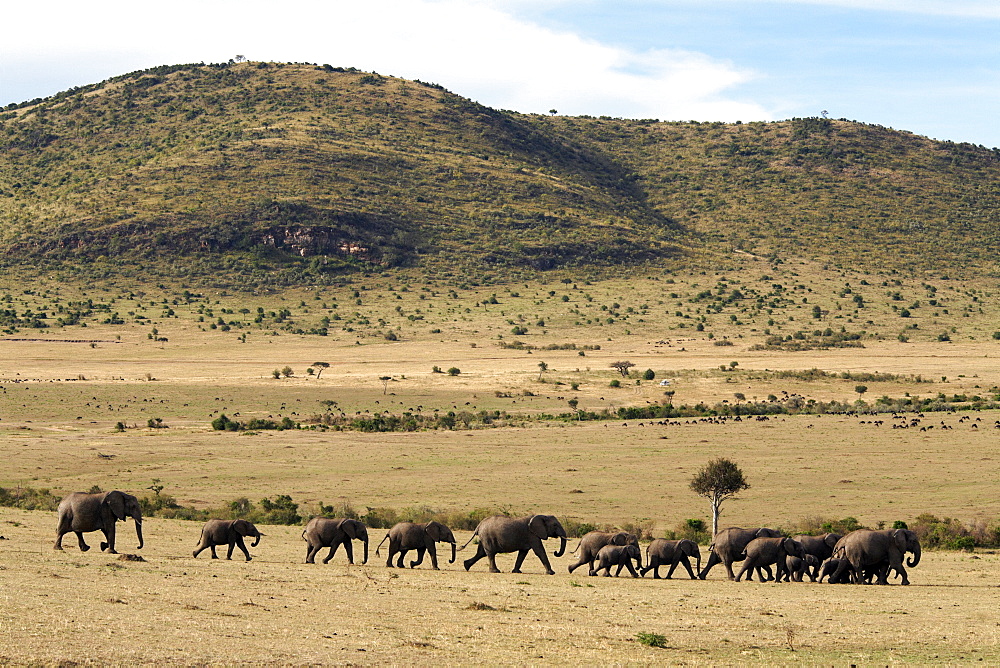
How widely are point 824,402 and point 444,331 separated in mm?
43589

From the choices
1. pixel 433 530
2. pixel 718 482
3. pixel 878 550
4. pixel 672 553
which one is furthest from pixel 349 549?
pixel 718 482

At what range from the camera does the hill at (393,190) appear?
136 m

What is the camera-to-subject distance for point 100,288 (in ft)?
413

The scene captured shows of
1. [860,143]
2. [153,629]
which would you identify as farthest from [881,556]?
[860,143]

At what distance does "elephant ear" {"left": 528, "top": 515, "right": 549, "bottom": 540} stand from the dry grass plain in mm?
1658

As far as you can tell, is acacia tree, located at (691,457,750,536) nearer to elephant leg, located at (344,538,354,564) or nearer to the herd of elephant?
the herd of elephant

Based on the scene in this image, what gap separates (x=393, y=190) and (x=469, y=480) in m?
107

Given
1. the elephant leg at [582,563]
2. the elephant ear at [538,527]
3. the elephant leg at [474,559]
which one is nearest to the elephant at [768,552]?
the elephant leg at [582,563]

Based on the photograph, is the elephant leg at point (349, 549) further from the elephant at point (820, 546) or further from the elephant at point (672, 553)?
the elephant at point (820, 546)

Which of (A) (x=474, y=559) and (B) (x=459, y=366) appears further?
(B) (x=459, y=366)

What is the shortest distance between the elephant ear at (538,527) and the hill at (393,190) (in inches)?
4171

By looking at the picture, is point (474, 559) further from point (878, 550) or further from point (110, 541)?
point (878, 550)

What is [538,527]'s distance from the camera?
1037 inches

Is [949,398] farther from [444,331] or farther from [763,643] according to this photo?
[763,643]
